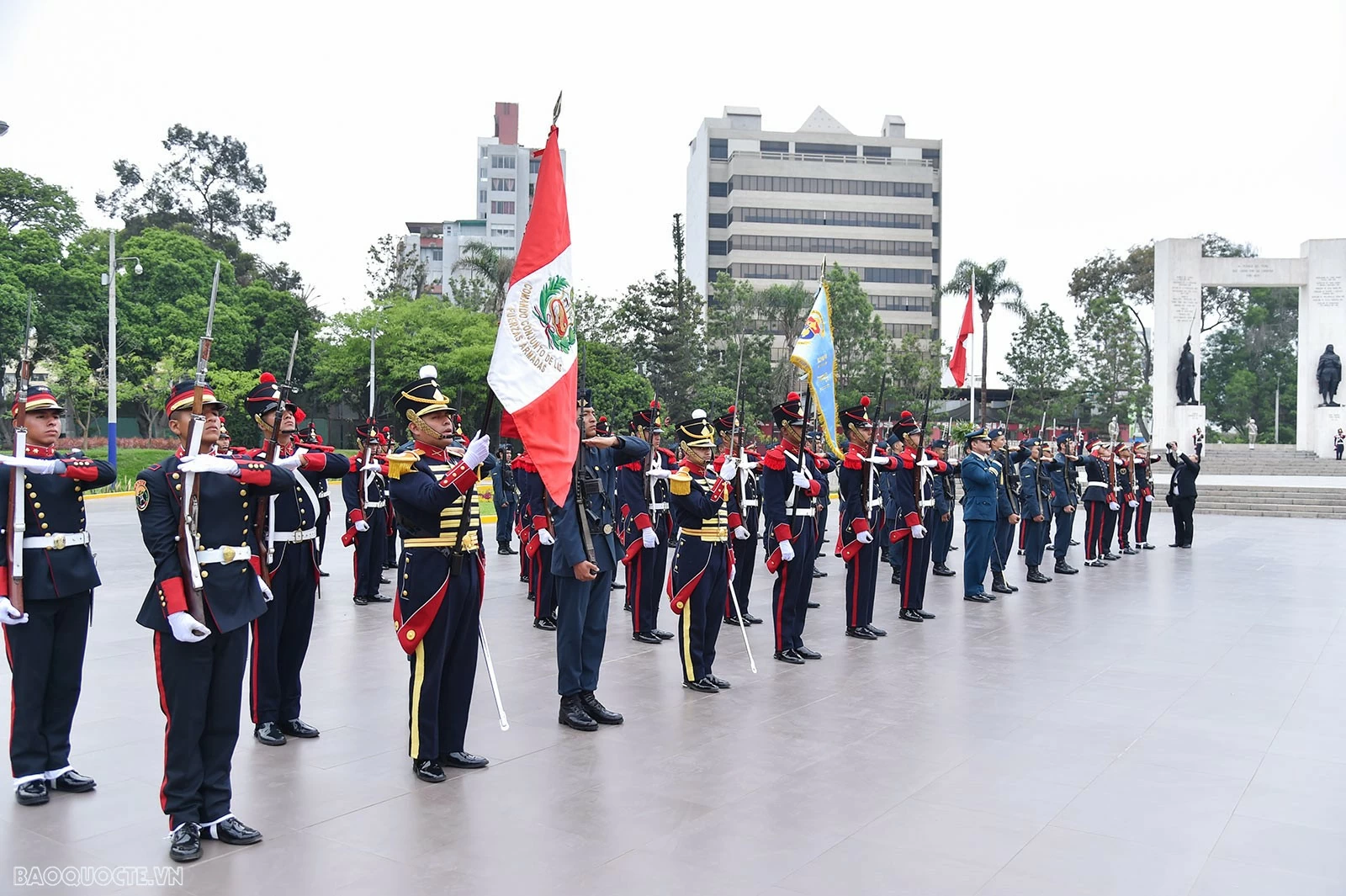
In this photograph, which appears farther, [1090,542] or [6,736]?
[1090,542]

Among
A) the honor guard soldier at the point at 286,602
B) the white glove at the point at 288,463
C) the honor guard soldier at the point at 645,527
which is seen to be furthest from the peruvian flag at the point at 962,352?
→ the white glove at the point at 288,463

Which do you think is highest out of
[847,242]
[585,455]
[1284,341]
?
[847,242]

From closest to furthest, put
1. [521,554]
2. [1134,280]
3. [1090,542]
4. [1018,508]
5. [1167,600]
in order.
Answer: [1167,600] → [521,554] → [1018,508] → [1090,542] → [1134,280]

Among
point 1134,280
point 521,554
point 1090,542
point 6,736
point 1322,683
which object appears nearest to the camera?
point 6,736

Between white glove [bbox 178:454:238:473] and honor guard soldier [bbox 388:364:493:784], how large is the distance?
2.81ft

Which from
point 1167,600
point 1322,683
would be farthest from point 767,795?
point 1167,600

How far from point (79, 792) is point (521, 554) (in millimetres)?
7318

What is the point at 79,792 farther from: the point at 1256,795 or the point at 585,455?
the point at 1256,795

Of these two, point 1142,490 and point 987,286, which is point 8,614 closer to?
point 1142,490

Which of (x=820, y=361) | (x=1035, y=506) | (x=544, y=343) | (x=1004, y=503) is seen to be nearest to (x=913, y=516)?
(x=820, y=361)

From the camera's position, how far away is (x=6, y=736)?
5.22 meters

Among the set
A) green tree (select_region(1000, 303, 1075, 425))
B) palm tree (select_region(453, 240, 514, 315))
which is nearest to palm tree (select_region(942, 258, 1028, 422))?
green tree (select_region(1000, 303, 1075, 425))

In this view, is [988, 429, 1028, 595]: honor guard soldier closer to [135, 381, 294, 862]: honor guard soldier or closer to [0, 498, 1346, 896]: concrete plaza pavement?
[0, 498, 1346, 896]: concrete plaza pavement

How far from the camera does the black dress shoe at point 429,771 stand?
4.68 meters
